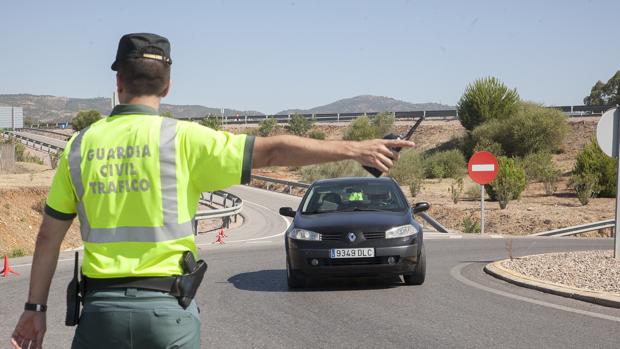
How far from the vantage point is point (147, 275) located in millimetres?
3443

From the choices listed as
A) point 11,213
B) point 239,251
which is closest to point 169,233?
point 239,251

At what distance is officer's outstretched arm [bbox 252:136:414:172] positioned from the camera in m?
3.43

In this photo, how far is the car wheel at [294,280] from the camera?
39.8 feet

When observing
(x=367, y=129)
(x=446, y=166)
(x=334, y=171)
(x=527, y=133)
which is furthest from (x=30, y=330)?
(x=367, y=129)

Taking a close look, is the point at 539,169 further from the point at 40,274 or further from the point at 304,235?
the point at 40,274

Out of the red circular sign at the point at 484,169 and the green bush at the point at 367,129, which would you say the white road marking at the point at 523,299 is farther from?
the green bush at the point at 367,129

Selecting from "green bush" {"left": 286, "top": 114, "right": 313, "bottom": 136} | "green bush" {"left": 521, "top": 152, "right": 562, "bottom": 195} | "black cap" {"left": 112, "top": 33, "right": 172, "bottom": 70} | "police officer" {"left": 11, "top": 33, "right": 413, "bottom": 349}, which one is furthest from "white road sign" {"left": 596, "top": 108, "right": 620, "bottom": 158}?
"green bush" {"left": 286, "top": 114, "right": 313, "bottom": 136}

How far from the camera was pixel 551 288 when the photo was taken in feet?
38.0

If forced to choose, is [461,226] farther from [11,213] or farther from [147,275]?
[147,275]

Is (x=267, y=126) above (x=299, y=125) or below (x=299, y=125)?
below

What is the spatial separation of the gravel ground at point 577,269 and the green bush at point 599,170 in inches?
926

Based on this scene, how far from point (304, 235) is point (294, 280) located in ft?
2.14

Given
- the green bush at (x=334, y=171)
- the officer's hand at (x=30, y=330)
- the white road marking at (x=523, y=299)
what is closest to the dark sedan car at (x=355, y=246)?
the white road marking at (x=523, y=299)

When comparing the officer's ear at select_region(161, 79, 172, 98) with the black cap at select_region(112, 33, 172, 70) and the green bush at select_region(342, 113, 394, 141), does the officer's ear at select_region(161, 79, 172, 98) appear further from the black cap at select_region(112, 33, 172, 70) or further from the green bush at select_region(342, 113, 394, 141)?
the green bush at select_region(342, 113, 394, 141)
